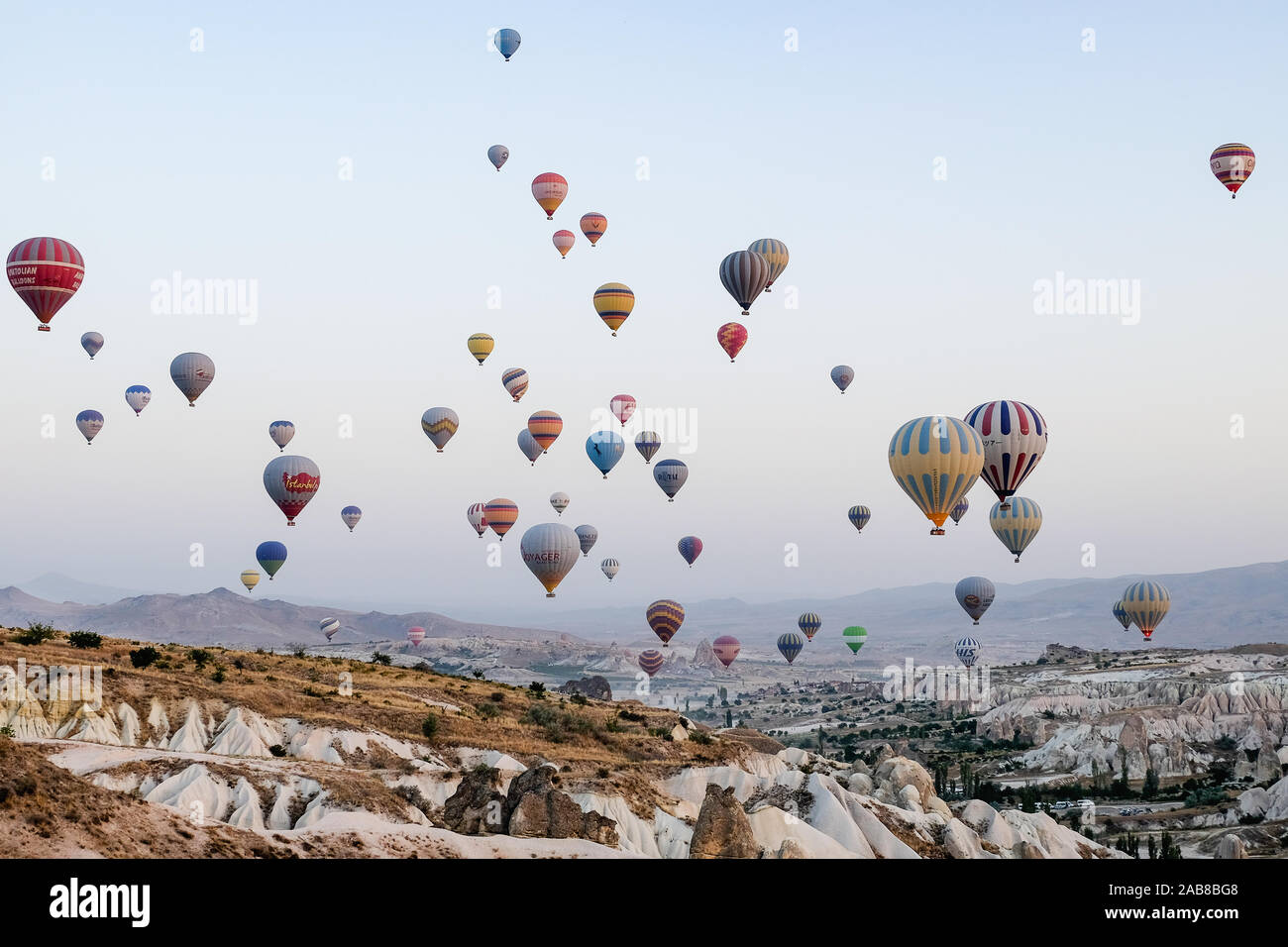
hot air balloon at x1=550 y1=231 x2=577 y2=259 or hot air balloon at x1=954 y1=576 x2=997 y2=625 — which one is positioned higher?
hot air balloon at x1=550 y1=231 x2=577 y2=259

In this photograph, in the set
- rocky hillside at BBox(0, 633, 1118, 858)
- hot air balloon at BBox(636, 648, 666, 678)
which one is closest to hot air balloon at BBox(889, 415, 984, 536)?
rocky hillside at BBox(0, 633, 1118, 858)

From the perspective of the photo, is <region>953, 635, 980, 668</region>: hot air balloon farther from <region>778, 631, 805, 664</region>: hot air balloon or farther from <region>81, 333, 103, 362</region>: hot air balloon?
<region>81, 333, 103, 362</region>: hot air balloon

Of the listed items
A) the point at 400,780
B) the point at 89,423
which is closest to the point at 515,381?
the point at 89,423

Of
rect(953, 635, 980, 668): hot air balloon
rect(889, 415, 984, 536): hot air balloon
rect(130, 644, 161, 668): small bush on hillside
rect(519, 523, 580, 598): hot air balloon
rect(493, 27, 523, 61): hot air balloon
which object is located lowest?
rect(953, 635, 980, 668): hot air balloon

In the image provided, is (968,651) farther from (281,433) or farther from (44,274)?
(44,274)

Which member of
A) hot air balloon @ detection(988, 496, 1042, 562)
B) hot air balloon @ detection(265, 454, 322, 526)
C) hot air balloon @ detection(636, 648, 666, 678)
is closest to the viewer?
hot air balloon @ detection(265, 454, 322, 526)
